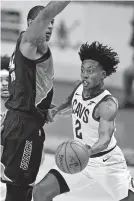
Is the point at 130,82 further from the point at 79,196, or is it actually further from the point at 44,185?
the point at 44,185

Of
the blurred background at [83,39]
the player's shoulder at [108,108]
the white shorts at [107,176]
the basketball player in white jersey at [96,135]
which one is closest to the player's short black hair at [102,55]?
the basketball player in white jersey at [96,135]

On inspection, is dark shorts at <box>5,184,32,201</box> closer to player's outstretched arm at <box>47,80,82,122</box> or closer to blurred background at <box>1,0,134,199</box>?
player's outstretched arm at <box>47,80,82,122</box>

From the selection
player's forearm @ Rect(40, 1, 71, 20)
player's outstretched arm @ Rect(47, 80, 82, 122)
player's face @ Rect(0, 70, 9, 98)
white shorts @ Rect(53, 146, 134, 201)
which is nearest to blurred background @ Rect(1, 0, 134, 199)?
player's face @ Rect(0, 70, 9, 98)

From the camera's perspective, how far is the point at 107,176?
3172 millimetres

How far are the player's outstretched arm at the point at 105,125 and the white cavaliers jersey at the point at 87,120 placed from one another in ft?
0.26

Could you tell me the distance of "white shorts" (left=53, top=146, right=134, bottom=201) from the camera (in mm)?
3158

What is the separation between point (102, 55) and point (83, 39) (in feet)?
12.0

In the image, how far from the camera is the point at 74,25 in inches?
279

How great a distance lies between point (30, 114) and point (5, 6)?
9.32 ft

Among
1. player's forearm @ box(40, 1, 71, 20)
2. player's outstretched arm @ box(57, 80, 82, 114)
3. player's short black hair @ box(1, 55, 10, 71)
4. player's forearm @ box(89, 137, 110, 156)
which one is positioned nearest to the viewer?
player's forearm @ box(40, 1, 71, 20)

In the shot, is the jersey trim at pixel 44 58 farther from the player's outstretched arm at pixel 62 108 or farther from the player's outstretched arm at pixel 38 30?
the player's outstretched arm at pixel 62 108

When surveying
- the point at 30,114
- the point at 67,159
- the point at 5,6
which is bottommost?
the point at 67,159

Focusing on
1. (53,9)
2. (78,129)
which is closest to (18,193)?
(78,129)

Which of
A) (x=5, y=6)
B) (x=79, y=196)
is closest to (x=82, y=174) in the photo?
(x=79, y=196)
